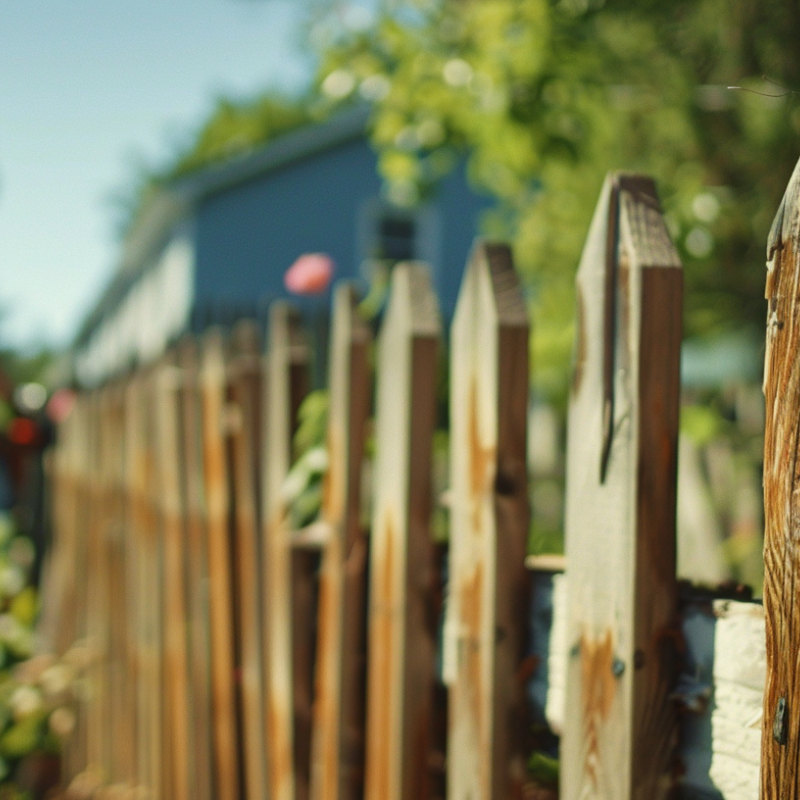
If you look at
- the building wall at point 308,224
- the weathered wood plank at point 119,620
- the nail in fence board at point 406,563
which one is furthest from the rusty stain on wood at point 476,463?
the building wall at point 308,224

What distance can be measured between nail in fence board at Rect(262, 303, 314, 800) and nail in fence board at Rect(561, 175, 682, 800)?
3.06ft

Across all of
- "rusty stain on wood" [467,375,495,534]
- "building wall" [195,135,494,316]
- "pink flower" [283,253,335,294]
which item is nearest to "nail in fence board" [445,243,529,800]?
"rusty stain on wood" [467,375,495,534]

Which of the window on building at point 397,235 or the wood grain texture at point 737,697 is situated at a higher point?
the window on building at point 397,235

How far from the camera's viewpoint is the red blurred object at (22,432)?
6309mm

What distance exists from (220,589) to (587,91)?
7.99ft

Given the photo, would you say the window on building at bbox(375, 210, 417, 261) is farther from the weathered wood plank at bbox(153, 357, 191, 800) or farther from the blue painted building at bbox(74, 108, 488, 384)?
the weathered wood plank at bbox(153, 357, 191, 800)

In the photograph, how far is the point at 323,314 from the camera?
5.25 meters

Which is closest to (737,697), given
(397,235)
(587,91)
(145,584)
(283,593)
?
(283,593)

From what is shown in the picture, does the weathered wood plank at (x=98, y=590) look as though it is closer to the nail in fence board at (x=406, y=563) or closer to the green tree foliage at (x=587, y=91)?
the green tree foliage at (x=587, y=91)

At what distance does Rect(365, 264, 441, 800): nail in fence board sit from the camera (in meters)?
1.60

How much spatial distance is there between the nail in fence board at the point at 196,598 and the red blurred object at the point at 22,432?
3.84m

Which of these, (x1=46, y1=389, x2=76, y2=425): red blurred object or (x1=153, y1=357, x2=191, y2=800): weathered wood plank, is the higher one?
(x1=46, y1=389, x2=76, y2=425): red blurred object

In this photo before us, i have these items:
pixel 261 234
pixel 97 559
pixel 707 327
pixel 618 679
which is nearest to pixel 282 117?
pixel 261 234

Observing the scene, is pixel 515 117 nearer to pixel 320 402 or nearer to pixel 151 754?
pixel 320 402
